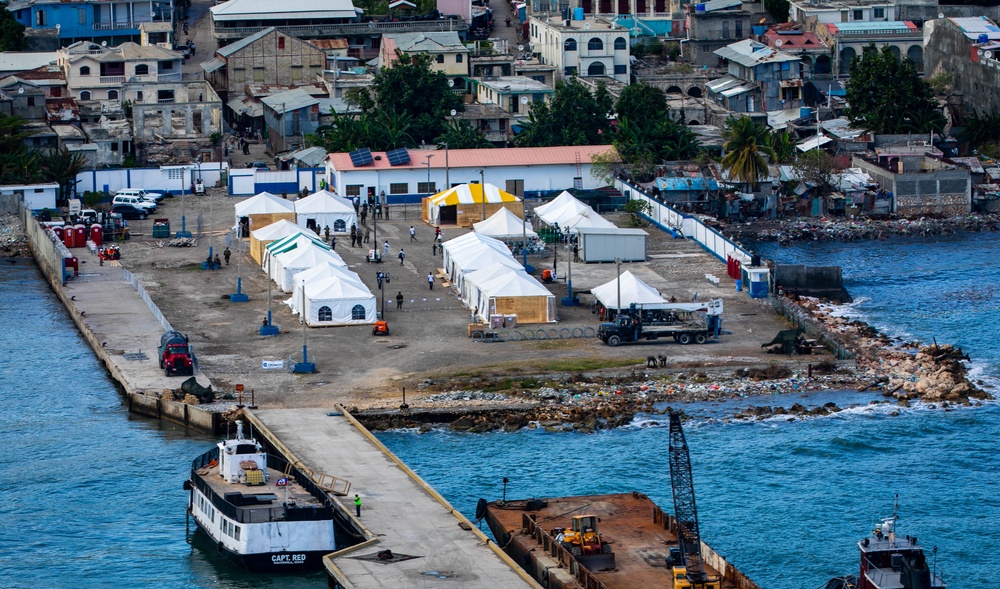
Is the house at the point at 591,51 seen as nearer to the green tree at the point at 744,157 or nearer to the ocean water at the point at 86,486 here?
the green tree at the point at 744,157

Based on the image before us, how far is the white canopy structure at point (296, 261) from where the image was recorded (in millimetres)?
94938

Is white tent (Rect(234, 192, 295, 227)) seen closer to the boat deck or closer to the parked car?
the parked car

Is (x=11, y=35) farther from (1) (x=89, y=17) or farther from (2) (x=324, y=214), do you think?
(2) (x=324, y=214)

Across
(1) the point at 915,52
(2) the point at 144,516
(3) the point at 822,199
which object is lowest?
(2) the point at 144,516

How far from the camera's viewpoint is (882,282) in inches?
3999

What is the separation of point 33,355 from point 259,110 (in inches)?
2109

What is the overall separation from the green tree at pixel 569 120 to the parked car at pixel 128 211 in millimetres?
24850

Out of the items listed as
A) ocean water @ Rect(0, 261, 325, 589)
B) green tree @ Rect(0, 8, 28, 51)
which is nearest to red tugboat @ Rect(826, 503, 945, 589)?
ocean water @ Rect(0, 261, 325, 589)

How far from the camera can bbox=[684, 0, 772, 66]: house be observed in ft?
501

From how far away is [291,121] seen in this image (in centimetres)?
13362

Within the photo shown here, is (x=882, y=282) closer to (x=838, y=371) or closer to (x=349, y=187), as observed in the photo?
(x=838, y=371)

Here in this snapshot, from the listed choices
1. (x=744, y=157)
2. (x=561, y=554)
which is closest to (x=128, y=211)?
(x=744, y=157)

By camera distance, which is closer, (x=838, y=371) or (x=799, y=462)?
(x=799, y=462)

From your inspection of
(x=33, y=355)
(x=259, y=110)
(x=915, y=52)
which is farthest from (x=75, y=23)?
(x=33, y=355)
